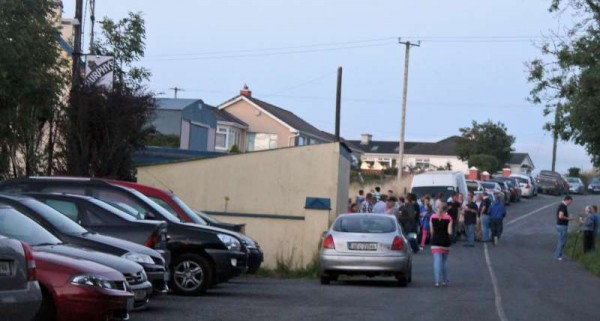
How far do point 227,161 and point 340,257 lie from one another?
5.93 meters

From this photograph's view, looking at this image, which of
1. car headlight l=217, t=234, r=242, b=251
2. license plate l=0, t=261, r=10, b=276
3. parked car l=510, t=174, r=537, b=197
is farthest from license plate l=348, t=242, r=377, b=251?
parked car l=510, t=174, r=537, b=197

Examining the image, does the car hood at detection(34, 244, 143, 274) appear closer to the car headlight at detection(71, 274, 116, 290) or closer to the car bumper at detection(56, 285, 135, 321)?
the car headlight at detection(71, 274, 116, 290)

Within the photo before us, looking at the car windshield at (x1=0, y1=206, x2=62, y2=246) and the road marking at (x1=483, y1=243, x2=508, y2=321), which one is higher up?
the car windshield at (x1=0, y1=206, x2=62, y2=246)

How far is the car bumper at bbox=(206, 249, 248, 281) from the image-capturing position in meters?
16.8

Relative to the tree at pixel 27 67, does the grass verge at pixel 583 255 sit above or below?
below

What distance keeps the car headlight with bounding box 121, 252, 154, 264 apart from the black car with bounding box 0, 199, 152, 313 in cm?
66

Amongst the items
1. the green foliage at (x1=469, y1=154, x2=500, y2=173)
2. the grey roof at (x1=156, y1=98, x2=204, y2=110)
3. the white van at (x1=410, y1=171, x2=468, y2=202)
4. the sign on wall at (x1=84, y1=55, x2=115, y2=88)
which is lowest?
the white van at (x1=410, y1=171, x2=468, y2=202)

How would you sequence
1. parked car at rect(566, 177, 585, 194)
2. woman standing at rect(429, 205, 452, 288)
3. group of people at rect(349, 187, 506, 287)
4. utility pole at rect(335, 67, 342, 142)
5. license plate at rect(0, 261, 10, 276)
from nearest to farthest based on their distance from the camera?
license plate at rect(0, 261, 10, 276), woman standing at rect(429, 205, 452, 288), group of people at rect(349, 187, 506, 287), utility pole at rect(335, 67, 342, 142), parked car at rect(566, 177, 585, 194)

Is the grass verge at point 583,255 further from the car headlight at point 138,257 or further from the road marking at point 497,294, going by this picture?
the car headlight at point 138,257

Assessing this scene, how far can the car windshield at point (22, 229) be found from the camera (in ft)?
38.3

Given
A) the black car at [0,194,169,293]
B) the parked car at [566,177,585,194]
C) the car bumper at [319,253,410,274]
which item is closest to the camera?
the black car at [0,194,169,293]

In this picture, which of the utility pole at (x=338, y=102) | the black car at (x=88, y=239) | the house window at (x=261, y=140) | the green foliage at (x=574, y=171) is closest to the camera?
the black car at (x=88, y=239)

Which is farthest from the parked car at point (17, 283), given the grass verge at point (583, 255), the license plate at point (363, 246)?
the grass verge at point (583, 255)

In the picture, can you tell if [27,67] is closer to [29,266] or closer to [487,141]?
[29,266]
